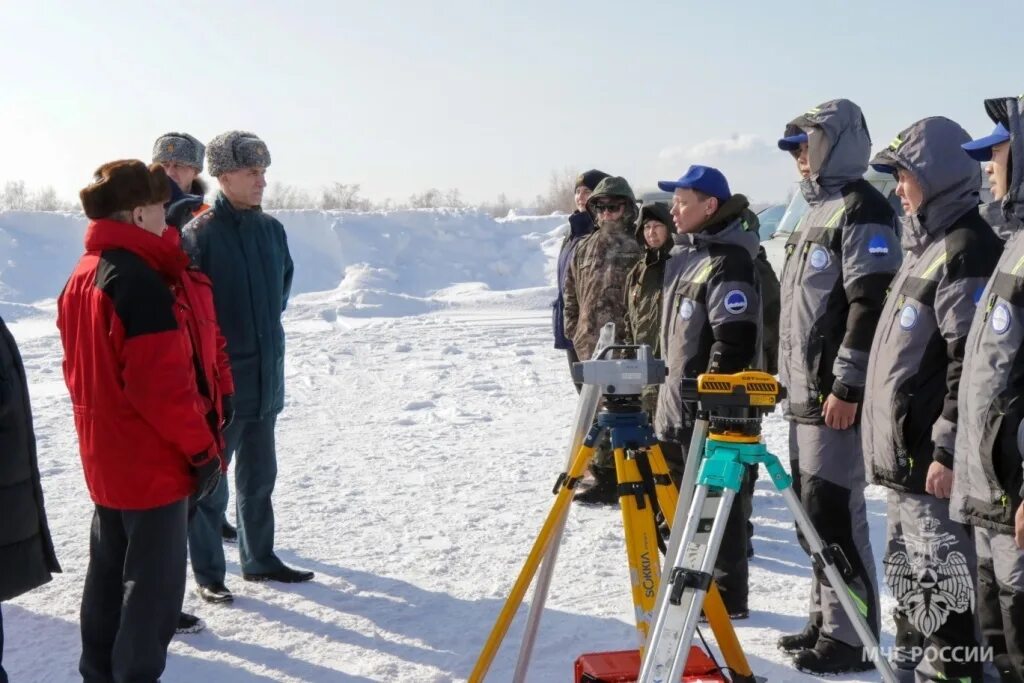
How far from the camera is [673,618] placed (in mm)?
2473

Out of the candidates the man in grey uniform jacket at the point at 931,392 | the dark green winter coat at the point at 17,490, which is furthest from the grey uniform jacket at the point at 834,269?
the dark green winter coat at the point at 17,490

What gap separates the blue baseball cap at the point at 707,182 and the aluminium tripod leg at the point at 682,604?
1.79 m

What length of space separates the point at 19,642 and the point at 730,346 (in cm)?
319

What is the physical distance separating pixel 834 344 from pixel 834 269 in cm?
29

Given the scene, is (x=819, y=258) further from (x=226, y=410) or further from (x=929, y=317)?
(x=226, y=410)

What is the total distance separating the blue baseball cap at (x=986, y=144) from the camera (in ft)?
9.12

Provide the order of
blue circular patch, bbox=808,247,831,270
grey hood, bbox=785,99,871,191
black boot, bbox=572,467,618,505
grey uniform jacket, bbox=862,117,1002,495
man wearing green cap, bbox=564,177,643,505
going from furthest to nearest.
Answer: black boot, bbox=572,467,618,505 < man wearing green cap, bbox=564,177,643,505 < grey hood, bbox=785,99,871,191 < blue circular patch, bbox=808,247,831,270 < grey uniform jacket, bbox=862,117,1002,495

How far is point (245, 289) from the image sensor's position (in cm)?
436

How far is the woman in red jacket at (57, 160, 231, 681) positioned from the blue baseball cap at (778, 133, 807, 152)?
2.49 metres

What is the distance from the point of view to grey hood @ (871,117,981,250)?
3123 mm

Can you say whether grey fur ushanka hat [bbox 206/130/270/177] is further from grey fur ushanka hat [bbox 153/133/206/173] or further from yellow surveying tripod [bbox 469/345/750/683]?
yellow surveying tripod [bbox 469/345/750/683]

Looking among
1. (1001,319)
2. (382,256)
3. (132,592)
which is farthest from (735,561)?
(382,256)

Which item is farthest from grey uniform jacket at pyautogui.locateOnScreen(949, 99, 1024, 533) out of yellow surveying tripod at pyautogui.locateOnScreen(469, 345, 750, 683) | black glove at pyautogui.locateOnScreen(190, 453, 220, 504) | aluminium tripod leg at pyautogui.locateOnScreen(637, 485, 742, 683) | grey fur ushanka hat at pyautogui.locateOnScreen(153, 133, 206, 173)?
grey fur ushanka hat at pyautogui.locateOnScreen(153, 133, 206, 173)

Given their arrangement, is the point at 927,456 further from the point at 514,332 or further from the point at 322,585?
the point at 514,332
